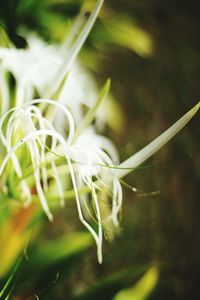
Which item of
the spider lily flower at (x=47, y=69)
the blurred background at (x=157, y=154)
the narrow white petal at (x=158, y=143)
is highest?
the narrow white petal at (x=158, y=143)

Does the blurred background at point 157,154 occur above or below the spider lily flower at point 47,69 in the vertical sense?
below

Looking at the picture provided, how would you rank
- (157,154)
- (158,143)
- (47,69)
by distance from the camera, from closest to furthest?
1. (158,143)
2. (47,69)
3. (157,154)

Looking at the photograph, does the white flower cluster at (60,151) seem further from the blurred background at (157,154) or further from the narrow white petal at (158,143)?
the blurred background at (157,154)

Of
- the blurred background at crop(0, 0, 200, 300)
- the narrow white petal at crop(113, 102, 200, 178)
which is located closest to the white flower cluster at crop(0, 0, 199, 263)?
the narrow white petal at crop(113, 102, 200, 178)

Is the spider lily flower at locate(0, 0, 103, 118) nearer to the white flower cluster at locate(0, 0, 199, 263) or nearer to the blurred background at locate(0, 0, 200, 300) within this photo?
the white flower cluster at locate(0, 0, 199, 263)

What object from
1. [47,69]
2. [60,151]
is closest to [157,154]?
[47,69]

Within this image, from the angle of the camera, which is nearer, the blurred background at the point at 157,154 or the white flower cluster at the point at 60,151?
the white flower cluster at the point at 60,151

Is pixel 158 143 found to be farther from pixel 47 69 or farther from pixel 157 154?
pixel 157 154

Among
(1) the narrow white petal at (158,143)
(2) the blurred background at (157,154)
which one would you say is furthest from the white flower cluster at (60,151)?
(2) the blurred background at (157,154)

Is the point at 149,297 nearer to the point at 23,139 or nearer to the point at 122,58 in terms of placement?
the point at 23,139

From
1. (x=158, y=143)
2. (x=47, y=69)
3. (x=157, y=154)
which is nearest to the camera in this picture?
(x=158, y=143)

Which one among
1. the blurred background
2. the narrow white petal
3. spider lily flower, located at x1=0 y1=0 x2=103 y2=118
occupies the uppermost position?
the narrow white petal
